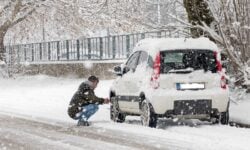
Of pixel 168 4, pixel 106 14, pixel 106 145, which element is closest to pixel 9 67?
pixel 106 14

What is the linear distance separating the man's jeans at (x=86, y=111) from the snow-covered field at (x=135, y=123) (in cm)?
32

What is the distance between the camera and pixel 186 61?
1380 cm

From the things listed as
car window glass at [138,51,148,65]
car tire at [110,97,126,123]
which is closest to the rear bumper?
car window glass at [138,51,148,65]

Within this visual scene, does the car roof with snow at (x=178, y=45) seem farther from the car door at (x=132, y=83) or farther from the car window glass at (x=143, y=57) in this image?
the car door at (x=132, y=83)

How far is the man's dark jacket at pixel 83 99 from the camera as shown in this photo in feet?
48.4

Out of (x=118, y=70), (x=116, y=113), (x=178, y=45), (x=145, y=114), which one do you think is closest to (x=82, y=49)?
(x=116, y=113)

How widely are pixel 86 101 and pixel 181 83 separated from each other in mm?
2410

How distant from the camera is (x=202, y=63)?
45.6 ft

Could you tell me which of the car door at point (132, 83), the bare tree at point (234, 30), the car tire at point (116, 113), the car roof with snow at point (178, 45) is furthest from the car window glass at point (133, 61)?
the bare tree at point (234, 30)

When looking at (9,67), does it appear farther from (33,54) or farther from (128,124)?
(128,124)

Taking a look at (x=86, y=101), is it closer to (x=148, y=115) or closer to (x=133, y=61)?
(x=133, y=61)

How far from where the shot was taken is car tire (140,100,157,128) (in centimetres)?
1367

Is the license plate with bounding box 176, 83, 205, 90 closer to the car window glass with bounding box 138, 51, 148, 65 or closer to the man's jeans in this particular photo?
the car window glass with bounding box 138, 51, 148, 65

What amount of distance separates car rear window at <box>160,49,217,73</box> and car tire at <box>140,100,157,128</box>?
79 cm
